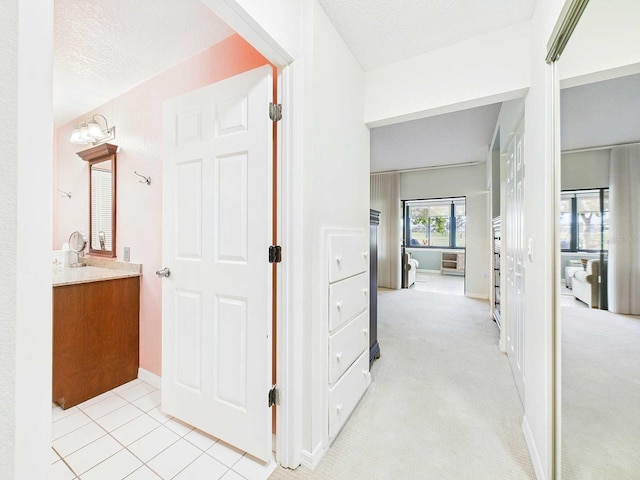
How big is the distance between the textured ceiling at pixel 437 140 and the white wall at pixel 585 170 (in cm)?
227

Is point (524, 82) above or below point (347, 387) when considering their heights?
above

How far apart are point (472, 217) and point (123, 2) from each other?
5.82 meters

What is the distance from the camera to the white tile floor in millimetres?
1313

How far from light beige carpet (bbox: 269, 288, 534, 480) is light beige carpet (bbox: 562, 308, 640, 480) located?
41 cm

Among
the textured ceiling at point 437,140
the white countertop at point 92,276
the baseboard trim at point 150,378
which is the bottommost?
the baseboard trim at point 150,378

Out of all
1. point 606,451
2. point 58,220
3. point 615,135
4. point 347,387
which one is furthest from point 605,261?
point 58,220

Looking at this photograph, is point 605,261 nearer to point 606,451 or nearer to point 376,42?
point 606,451

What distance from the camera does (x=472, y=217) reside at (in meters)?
5.41

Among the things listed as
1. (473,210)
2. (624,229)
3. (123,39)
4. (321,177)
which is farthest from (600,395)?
(473,210)

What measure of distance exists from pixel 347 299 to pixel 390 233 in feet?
15.2

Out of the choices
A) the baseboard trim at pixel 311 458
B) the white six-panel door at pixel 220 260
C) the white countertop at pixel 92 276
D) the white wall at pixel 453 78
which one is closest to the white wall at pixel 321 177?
the baseboard trim at pixel 311 458

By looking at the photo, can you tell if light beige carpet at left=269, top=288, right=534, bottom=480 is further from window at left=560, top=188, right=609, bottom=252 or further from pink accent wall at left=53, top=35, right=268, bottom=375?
pink accent wall at left=53, top=35, right=268, bottom=375

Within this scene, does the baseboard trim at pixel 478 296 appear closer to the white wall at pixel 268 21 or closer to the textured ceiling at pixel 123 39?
the white wall at pixel 268 21

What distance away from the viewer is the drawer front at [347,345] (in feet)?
4.92
